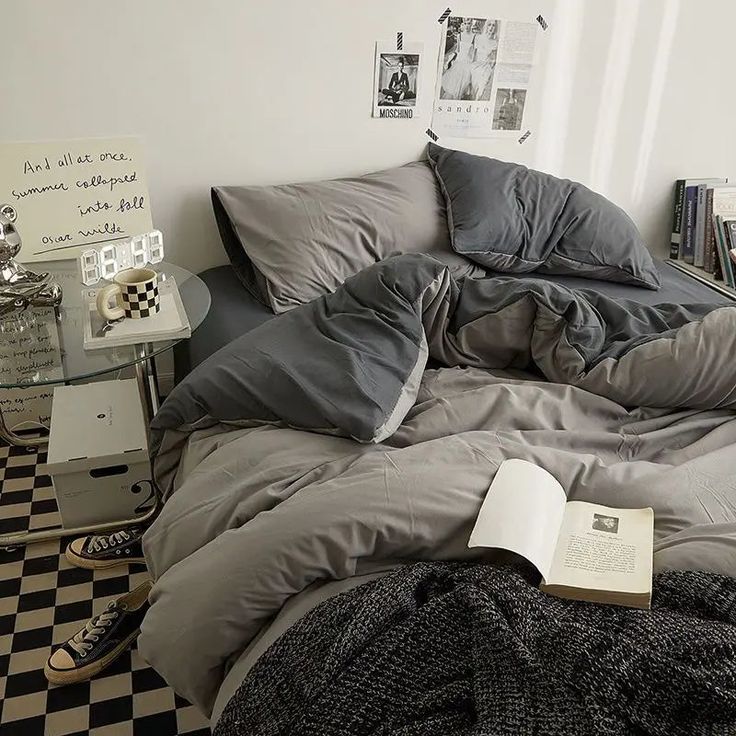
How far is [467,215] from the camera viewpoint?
83.2 inches

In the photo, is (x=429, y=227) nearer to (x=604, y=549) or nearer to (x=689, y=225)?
(x=689, y=225)

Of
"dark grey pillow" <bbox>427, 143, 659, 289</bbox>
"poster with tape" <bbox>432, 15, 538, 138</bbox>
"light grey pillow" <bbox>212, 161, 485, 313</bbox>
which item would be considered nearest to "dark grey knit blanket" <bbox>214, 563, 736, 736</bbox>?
"light grey pillow" <bbox>212, 161, 485, 313</bbox>

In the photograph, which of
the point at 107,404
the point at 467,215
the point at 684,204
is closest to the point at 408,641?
the point at 107,404

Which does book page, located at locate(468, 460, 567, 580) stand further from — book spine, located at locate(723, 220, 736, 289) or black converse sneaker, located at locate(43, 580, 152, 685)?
book spine, located at locate(723, 220, 736, 289)

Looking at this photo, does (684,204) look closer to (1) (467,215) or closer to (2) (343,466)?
(1) (467,215)

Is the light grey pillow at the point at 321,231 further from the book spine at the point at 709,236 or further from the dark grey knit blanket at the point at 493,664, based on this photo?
the dark grey knit blanket at the point at 493,664

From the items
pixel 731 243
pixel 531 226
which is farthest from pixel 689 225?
pixel 531 226

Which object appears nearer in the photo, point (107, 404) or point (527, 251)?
point (107, 404)

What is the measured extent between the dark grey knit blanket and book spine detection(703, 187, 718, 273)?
179cm

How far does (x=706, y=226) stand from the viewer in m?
2.54

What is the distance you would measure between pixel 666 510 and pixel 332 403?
546mm

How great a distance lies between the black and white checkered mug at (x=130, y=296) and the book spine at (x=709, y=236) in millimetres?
1802

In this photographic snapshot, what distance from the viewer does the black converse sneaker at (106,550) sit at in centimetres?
173

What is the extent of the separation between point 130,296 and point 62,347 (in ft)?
0.56
